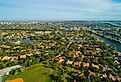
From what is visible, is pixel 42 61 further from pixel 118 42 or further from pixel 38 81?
pixel 118 42

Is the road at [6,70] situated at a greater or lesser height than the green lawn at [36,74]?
greater

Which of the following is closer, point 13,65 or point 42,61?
point 13,65

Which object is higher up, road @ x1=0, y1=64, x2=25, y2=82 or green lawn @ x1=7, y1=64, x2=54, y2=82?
road @ x1=0, y1=64, x2=25, y2=82

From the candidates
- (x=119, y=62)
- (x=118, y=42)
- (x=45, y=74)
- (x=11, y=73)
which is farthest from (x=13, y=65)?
(x=118, y=42)

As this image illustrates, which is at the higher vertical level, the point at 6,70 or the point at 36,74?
the point at 6,70

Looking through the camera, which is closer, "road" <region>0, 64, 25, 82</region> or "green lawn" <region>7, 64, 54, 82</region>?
"green lawn" <region>7, 64, 54, 82</region>

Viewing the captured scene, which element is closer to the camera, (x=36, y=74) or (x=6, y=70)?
(x=36, y=74)

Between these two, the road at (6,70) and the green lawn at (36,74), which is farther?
the road at (6,70)

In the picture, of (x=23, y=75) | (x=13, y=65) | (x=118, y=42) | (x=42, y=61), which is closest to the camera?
(x=23, y=75)
